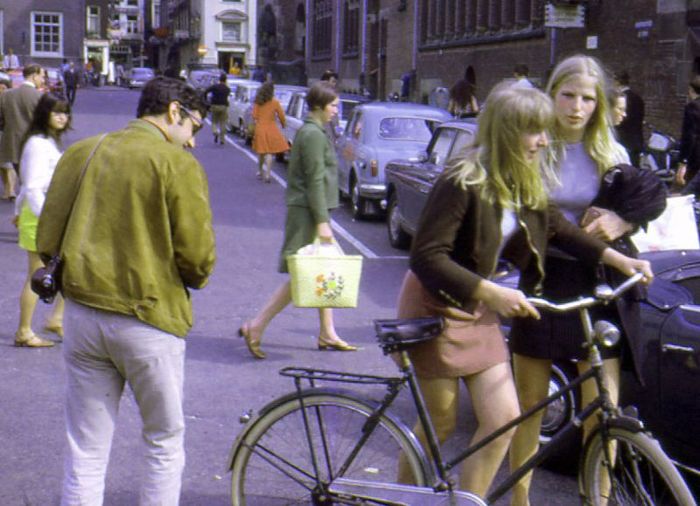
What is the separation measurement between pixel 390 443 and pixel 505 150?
1057 millimetres

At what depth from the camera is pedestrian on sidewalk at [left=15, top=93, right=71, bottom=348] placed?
26.5 ft

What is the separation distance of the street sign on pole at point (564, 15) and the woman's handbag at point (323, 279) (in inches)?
691

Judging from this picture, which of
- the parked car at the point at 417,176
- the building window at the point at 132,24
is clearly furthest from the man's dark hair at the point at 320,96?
the building window at the point at 132,24

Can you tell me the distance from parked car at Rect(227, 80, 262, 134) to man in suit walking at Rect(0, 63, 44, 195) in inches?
525

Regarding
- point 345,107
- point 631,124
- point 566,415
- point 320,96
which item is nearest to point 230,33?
point 345,107

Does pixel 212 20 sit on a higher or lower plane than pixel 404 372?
higher

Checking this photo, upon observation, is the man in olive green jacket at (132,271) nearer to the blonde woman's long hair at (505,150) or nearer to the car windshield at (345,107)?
the blonde woman's long hair at (505,150)

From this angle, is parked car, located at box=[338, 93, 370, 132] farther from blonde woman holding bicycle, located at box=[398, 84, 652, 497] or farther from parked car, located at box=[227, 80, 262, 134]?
blonde woman holding bicycle, located at box=[398, 84, 652, 497]

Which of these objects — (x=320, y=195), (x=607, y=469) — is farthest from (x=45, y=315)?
(x=607, y=469)

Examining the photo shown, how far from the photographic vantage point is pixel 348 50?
50531mm

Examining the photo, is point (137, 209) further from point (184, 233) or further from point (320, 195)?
point (320, 195)

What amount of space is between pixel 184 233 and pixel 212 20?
83913mm

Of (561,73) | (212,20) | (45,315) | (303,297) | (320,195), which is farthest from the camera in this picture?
(212,20)

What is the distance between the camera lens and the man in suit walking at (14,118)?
51.6ft
